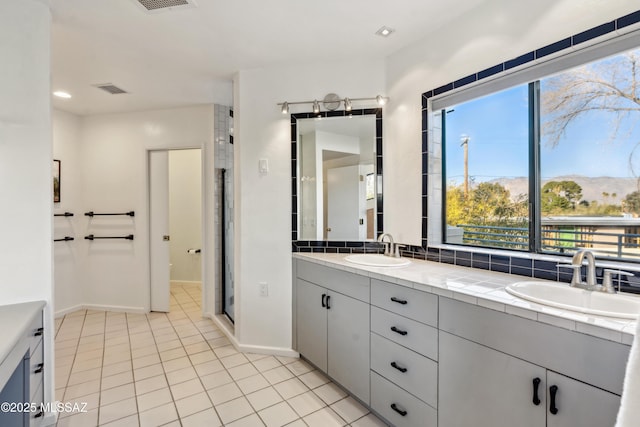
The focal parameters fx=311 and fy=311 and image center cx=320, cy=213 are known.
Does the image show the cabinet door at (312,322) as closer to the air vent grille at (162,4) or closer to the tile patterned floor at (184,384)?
the tile patterned floor at (184,384)

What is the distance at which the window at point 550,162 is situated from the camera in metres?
1.51

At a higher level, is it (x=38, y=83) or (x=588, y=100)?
(x=38, y=83)

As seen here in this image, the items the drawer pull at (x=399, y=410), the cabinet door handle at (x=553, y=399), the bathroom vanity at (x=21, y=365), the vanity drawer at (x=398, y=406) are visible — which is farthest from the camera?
the drawer pull at (x=399, y=410)

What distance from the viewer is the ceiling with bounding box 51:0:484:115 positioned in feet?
6.26

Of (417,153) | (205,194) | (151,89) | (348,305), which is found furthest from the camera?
(205,194)

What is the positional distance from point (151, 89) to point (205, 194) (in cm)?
121

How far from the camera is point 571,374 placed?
107 cm

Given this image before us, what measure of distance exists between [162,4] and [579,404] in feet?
8.98

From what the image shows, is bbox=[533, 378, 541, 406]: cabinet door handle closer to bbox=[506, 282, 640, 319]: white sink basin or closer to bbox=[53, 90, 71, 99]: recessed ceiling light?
bbox=[506, 282, 640, 319]: white sink basin

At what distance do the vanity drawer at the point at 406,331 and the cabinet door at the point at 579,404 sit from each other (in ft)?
1.61

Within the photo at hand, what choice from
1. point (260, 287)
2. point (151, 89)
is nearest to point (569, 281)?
point (260, 287)

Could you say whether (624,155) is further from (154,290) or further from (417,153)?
(154,290)

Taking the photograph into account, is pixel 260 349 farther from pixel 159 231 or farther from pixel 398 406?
pixel 159 231

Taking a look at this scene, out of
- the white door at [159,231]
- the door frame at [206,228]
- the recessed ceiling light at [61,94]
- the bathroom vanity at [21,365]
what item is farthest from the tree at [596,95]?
the recessed ceiling light at [61,94]
